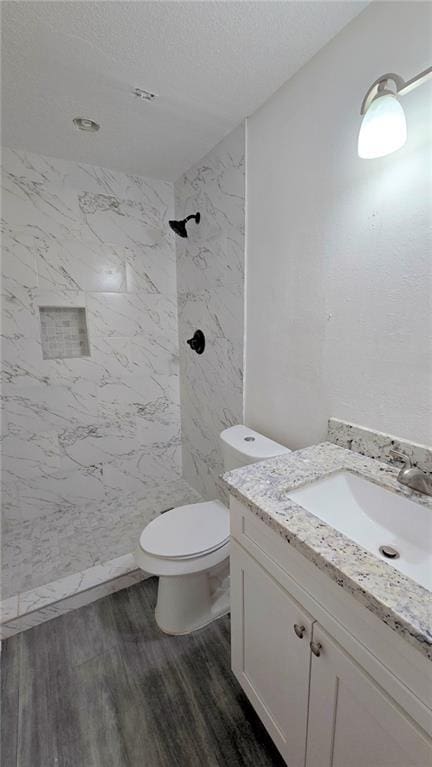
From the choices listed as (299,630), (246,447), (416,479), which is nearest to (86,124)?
(246,447)

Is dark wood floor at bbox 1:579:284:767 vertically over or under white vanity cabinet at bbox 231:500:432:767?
under

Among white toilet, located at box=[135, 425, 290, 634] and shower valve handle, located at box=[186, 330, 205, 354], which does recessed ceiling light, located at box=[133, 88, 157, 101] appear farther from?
white toilet, located at box=[135, 425, 290, 634]

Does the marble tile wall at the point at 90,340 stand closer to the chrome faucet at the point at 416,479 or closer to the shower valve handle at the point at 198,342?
the shower valve handle at the point at 198,342

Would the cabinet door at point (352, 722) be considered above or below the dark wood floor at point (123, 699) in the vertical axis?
above

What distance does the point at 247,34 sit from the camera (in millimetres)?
1038

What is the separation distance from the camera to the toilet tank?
1331 millimetres

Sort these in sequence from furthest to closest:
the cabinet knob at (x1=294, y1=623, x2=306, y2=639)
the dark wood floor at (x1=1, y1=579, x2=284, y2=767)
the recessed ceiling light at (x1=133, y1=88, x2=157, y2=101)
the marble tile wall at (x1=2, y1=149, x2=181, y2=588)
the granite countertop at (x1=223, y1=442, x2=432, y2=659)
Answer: the marble tile wall at (x1=2, y1=149, x2=181, y2=588) < the recessed ceiling light at (x1=133, y1=88, x2=157, y2=101) < the dark wood floor at (x1=1, y1=579, x2=284, y2=767) < the cabinet knob at (x1=294, y1=623, x2=306, y2=639) < the granite countertop at (x1=223, y1=442, x2=432, y2=659)

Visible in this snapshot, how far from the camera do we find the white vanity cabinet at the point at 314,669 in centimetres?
54

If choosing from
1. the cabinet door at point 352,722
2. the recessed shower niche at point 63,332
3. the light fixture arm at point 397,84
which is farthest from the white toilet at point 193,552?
the recessed shower niche at point 63,332

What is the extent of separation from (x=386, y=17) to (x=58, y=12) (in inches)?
37.0

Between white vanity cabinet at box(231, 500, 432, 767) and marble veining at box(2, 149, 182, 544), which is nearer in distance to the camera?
white vanity cabinet at box(231, 500, 432, 767)

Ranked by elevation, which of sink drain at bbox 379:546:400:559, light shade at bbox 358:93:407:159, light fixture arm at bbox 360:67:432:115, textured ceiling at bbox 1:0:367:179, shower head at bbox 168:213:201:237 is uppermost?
textured ceiling at bbox 1:0:367:179

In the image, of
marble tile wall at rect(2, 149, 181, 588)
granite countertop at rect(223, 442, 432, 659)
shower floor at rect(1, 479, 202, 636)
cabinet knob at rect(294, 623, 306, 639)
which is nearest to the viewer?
granite countertop at rect(223, 442, 432, 659)

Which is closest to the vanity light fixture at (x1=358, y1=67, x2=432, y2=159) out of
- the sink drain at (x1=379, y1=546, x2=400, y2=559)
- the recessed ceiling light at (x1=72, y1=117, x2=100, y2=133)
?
the sink drain at (x1=379, y1=546, x2=400, y2=559)
